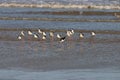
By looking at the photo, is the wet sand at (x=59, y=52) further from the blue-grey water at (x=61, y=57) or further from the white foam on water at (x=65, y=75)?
the white foam on water at (x=65, y=75)

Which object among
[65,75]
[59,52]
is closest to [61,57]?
[59,52]

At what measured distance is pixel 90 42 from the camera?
28703mm

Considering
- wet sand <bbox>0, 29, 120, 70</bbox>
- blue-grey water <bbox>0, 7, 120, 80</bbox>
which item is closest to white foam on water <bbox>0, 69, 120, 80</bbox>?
blue-grey water <bbox>0, 7, 120, 80</bbox>

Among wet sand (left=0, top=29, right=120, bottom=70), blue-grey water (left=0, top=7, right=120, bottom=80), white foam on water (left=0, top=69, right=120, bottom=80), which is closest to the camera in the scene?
white foam on water (left=0, top=69, right=120, bottom=80)

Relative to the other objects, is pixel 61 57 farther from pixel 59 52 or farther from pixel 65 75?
pixel 65 75

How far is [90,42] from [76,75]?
9.58 metres

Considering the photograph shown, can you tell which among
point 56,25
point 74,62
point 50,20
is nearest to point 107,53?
point 74,62

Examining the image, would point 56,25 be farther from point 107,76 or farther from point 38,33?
point 107,76

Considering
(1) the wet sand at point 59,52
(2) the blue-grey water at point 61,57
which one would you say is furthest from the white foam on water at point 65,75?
(1) the wet sand at point 59,52

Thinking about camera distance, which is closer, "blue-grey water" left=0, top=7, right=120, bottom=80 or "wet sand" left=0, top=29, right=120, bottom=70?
"blue-grey water" left=0, top=7, right=120, bottom=80

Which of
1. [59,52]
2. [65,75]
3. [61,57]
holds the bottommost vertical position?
[59,52]

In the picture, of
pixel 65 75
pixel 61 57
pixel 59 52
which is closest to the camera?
pixel 65 75

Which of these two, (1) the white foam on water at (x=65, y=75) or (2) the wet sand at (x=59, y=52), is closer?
(1) the white foam on water at (x=65, y=75)

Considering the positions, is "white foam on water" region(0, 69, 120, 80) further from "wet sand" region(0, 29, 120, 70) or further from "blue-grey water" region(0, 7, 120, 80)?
"wet sand" region(0, 29, 120, 70)
